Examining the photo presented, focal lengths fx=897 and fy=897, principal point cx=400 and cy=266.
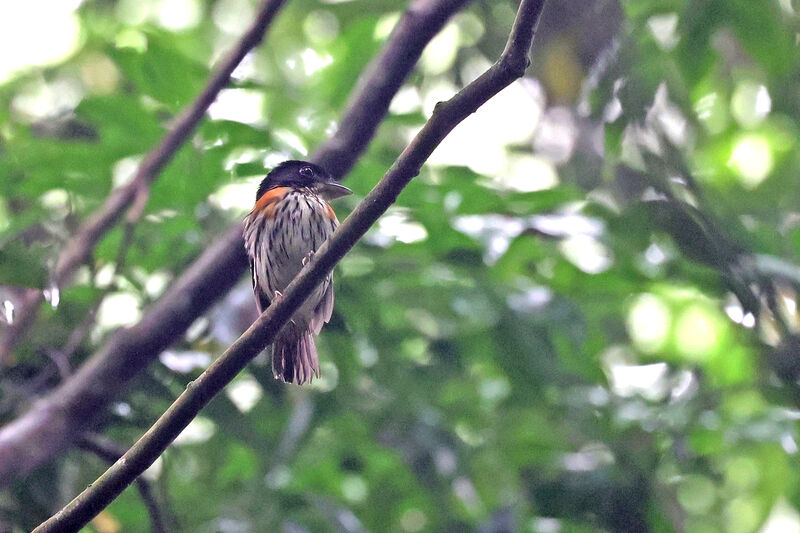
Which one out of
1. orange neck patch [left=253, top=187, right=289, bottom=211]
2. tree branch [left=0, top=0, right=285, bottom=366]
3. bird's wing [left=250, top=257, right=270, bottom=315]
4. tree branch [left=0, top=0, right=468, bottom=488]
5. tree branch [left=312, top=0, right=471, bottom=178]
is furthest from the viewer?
orange neck patch [left=253, top=187, right=289, bottom=211]

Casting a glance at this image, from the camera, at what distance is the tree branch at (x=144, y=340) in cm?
308

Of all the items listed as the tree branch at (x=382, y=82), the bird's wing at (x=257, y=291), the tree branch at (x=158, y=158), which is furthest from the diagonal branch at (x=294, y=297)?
the bird's wing at (x=257, y=291)

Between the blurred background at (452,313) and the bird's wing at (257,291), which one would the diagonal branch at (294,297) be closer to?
the blurred background at (452,313)

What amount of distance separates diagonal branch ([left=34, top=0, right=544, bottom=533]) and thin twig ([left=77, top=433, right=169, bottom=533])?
759mm

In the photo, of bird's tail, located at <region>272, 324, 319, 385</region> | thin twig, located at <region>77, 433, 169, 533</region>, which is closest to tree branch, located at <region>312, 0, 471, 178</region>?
bird's tail, located at <region>272, 324, 319, 385</region>

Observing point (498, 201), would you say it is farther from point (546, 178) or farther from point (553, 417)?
point (546, 178)

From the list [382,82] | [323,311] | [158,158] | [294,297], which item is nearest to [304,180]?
[323,311]

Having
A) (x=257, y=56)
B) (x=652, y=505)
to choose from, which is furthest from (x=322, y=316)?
(x=257, y=56)

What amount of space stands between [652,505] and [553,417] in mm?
684

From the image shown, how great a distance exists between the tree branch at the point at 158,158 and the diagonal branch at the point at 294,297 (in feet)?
4.31

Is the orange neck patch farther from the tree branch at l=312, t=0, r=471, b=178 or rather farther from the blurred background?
the tree branch at l=312, t=0, r=471, b=178

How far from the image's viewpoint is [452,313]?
3.85 meters

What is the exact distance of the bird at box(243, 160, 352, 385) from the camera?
3820 millimetres

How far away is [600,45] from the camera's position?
9.70 ft
